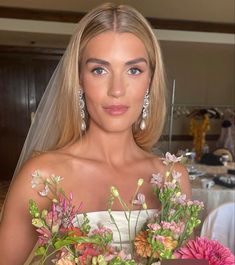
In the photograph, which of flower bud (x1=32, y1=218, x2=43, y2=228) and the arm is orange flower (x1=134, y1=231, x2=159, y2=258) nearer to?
flower bud (x1=32, y1=218, x2=43, y2=228)

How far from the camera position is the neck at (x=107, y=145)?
1.19m

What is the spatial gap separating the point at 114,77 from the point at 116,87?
31mm

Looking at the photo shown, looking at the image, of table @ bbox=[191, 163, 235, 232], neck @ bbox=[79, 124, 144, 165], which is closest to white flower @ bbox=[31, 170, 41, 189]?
neck @ bbox=[79, 124, 144, 165]

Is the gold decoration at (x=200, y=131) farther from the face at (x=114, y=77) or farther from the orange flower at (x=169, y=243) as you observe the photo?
the orange flower at (x=169, y=243)

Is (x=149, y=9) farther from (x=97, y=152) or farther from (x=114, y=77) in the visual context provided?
(x=114, y=77)

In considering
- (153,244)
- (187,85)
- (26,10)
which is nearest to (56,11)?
Answer: (26,10)

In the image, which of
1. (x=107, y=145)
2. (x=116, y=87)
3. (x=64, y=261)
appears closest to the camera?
(x=64, y=261)

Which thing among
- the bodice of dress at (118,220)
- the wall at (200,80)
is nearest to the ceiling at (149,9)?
the wall at (200,80)

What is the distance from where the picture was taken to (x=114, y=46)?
1011 millimetres

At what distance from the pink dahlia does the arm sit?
509 mm

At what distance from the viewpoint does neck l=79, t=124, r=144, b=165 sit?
119 centimetres

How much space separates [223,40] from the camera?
508cm

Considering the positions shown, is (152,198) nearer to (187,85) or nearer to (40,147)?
(40,147)

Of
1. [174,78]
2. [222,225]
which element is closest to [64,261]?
[222,225]
